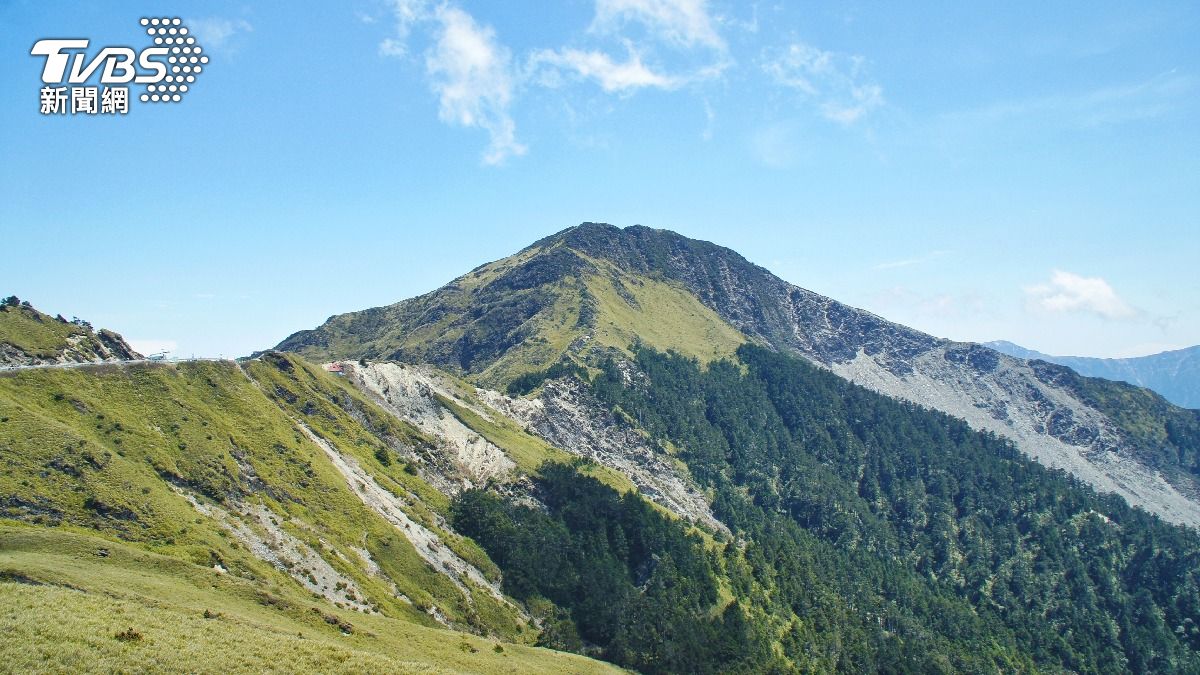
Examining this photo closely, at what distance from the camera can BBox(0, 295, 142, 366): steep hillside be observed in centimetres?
10900

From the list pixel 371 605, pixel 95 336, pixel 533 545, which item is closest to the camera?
pixel 371 605

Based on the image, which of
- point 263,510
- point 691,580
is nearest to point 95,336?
point 263,510

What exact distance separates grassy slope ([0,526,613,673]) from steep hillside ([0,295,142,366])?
2444 inches

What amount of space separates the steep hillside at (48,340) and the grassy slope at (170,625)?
62.1 m

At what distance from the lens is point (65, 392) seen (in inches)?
3642

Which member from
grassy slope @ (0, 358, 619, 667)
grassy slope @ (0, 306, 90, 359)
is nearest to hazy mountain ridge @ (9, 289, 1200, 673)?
grassy slope @ (0, 358, 619, 667)

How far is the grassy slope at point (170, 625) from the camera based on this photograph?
40.5 meters

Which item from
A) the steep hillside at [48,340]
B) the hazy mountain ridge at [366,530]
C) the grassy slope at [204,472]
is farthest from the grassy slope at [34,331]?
the hazy mountain ridge at [366,530]

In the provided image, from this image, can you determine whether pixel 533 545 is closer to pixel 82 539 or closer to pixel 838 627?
pixel 82 539

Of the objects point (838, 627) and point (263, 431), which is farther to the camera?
point (838, 627)

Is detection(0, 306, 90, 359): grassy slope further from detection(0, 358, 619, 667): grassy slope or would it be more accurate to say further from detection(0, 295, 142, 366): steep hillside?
detection(0, 358, 619, 667): grassy slope

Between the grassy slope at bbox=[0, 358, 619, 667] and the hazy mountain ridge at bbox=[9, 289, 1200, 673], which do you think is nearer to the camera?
the hazy mountain ridge at bbox=[9, 289, 1200, 673]

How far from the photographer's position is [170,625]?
153 feet

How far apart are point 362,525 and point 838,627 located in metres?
144
